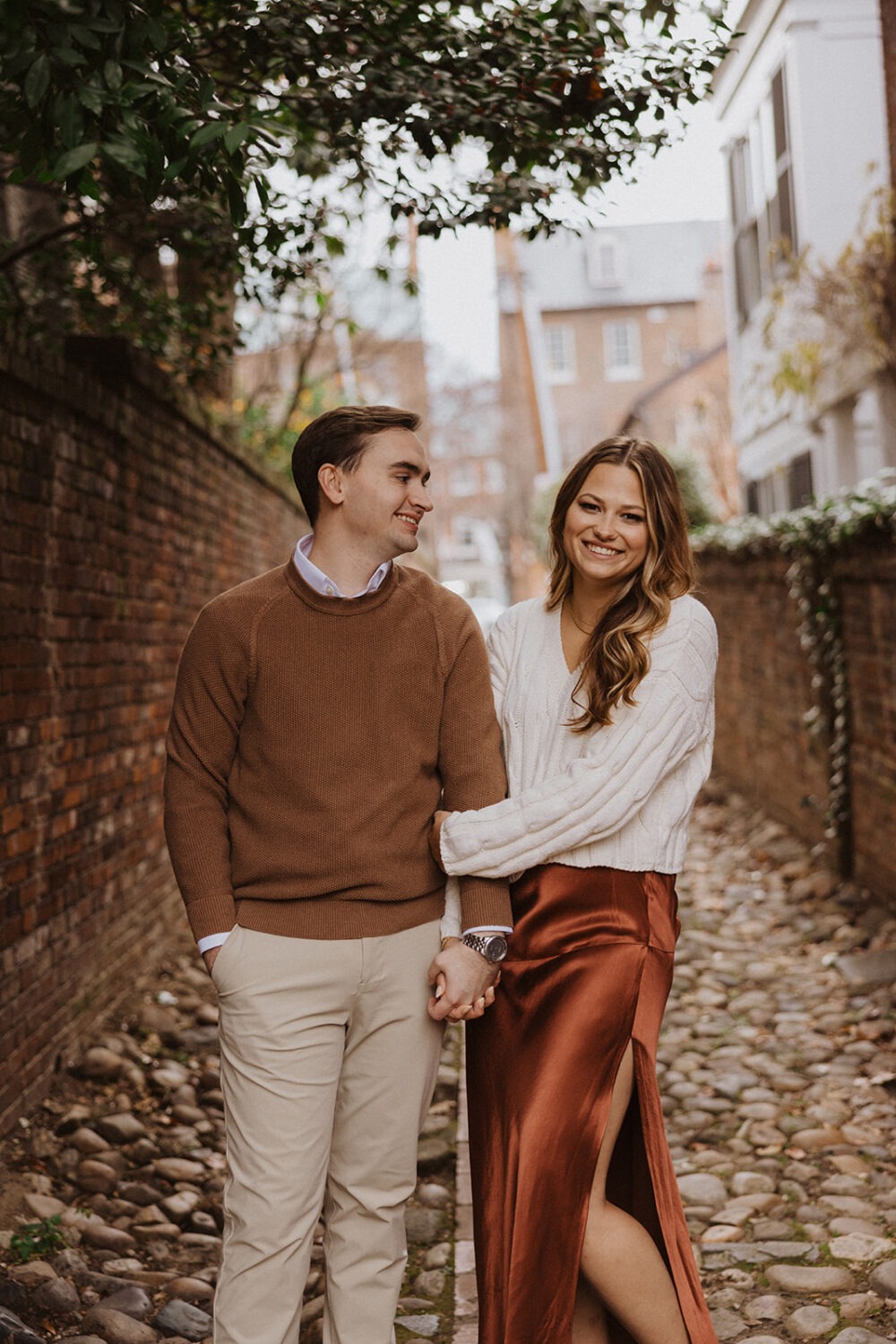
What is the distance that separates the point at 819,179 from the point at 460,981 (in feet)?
38.6

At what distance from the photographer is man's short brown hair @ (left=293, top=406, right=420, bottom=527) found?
2840 millimetres

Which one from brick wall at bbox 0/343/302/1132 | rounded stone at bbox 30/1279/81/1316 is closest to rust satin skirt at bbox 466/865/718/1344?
rounded stone at bbox 30/1279/81/1316

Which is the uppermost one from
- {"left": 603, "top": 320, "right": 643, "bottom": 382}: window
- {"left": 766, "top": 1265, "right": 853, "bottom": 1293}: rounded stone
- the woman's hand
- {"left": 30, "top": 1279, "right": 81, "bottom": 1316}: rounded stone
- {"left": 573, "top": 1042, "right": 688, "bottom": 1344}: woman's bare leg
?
{"left": 603, "top": 320, "right": 643, "bottom": 382}: window

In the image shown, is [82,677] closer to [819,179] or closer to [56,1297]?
[56,1297]

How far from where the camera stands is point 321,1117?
273 cm

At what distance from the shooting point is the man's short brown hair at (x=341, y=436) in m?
2.84

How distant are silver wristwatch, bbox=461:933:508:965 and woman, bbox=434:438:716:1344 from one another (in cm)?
10

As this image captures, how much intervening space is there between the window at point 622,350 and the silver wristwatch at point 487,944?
158 feet

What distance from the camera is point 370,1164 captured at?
2.82 meters

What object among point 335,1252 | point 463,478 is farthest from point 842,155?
point 463,478

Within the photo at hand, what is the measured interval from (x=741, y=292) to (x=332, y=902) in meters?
14.3

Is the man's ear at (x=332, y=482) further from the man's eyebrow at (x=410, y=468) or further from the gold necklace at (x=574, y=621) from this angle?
the gold necklace at (x=574, y=621)

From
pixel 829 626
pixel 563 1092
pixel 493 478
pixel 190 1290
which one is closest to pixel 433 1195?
pixel 190 1290

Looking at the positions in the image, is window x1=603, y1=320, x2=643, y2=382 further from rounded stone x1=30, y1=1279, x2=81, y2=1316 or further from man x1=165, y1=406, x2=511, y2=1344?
man x1=165, y1=406, x2=511, y2=1344
